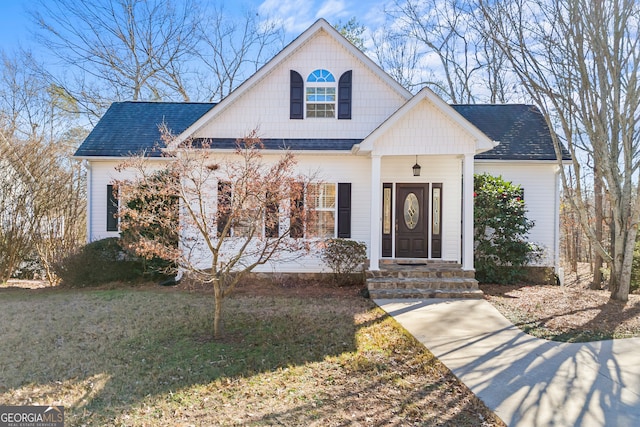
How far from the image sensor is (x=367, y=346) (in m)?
5.36

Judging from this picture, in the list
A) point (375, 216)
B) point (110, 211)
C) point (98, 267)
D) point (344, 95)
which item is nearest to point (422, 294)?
point (375, 216)

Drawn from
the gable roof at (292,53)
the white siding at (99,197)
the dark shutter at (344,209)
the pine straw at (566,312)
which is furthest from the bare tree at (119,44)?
the pine straw at (566,312)

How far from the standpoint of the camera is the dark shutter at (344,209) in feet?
33.3

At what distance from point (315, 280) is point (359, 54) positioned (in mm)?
6280

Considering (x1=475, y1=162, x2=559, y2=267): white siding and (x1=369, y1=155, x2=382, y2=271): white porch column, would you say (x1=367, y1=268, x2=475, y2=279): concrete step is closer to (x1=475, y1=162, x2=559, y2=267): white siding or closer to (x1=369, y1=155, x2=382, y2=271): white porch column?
(x1=369, y1=155, x2=382, y2=271): white porch column

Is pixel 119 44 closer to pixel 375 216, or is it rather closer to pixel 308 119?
pixel 308 119

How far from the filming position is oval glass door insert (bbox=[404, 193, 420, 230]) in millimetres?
10398

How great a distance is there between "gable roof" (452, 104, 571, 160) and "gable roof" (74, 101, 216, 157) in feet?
29.4

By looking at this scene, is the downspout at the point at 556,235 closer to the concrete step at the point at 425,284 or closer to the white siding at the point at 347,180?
the concrete step at the point at 425,284

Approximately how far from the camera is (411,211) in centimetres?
1041

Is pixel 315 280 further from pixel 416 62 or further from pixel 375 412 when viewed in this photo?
pixel 416 62

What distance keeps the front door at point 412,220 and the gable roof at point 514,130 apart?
2.15m

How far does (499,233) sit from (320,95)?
6.02 m

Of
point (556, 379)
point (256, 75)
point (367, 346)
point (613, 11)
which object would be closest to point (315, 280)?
point (367, 346)
